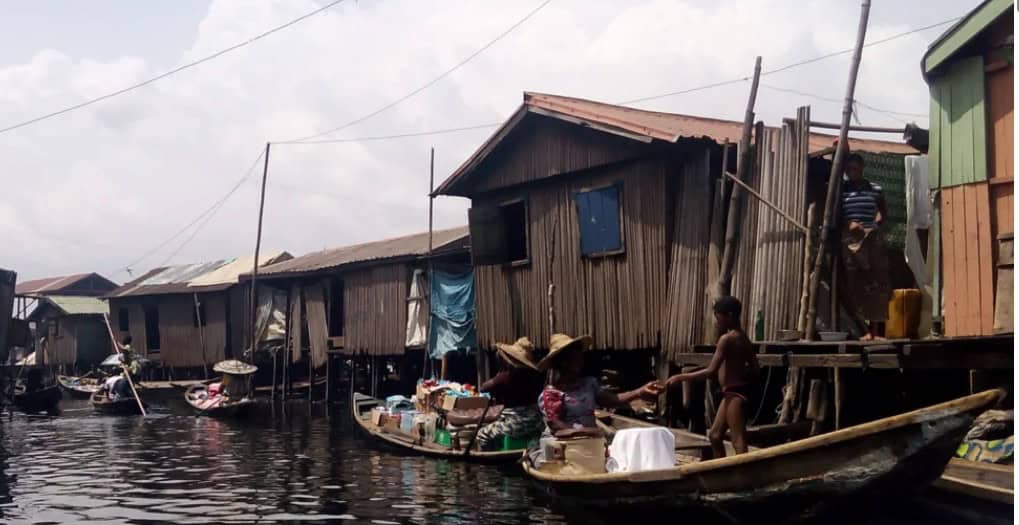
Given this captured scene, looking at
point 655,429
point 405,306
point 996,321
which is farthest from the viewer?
point 405,306

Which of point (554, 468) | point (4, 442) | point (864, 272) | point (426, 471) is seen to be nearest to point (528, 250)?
point (426, 471)

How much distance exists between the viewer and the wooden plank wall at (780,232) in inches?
445

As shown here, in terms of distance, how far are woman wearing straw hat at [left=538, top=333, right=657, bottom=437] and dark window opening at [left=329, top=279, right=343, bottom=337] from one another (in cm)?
1893

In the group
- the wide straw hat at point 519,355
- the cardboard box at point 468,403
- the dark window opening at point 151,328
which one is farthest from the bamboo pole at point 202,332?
the wide straw hat at point 519,355

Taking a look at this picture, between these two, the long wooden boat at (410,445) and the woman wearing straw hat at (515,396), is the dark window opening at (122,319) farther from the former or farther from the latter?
the woman wearing straw hat at (515,396)

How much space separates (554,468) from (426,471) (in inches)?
166

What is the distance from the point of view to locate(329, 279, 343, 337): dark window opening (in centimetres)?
2739

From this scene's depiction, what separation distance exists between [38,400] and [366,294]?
9.71 metres

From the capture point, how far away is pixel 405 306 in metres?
23.6

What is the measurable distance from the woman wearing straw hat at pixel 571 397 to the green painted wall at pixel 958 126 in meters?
4.16

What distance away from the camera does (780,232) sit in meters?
11.6

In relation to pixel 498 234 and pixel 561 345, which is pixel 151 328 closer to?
pixel 498 234

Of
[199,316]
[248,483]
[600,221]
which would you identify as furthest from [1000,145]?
[199,316]

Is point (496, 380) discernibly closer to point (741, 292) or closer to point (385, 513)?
point (385, 513)
